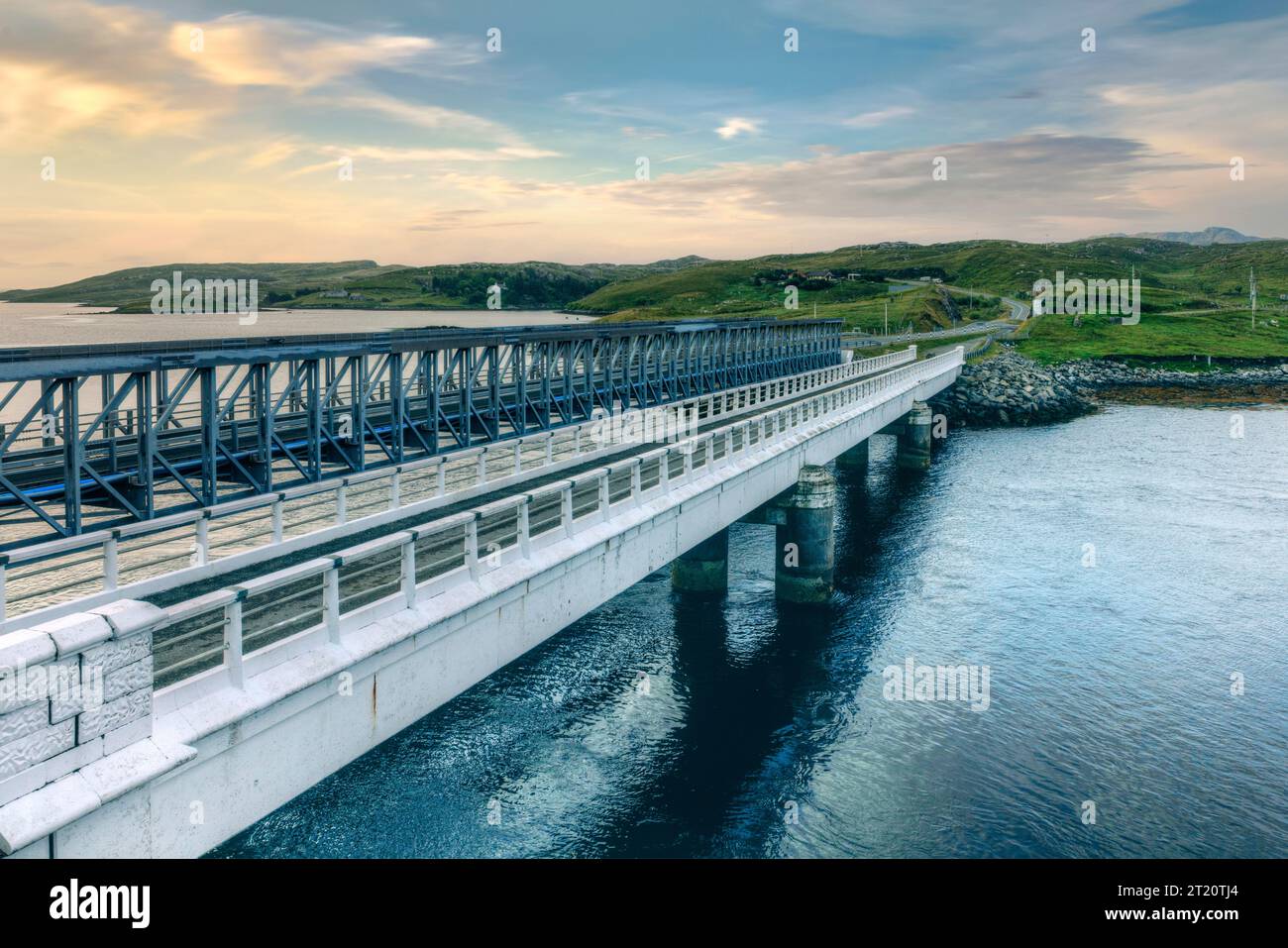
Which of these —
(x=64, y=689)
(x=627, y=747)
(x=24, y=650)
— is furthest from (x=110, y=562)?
(x=627, y=747)

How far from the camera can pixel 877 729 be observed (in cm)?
2838

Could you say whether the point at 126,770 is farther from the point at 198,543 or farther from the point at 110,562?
the point at 198,543

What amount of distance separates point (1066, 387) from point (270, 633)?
4279 inches

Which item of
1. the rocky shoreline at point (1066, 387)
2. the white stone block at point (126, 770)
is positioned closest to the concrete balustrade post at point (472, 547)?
the white stone block at point (126, 770)

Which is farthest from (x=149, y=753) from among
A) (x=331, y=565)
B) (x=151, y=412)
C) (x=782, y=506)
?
(x=782, y=506)

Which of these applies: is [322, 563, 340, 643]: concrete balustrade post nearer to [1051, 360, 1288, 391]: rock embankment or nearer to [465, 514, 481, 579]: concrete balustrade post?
[465, 514, 481, 579]: concrete balustrade post

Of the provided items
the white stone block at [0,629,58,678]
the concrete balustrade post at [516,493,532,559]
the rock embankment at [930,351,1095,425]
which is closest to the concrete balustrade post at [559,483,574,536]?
the concrete balustrade post at [516,493,532,559]

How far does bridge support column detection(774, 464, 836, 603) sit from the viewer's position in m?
38.2

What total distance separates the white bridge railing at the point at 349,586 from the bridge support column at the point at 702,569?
10.8 metres

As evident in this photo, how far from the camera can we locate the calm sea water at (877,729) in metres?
22.8

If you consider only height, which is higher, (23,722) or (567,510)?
(567,510)

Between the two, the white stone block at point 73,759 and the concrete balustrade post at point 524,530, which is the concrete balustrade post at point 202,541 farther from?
the white stone block at point 73,759

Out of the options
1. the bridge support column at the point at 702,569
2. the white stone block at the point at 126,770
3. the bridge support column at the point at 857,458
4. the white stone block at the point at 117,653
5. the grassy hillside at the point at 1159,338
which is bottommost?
the bridge support column at the point at 702,569

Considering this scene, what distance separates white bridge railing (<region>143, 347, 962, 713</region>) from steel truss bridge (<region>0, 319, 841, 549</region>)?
8.86 metres
